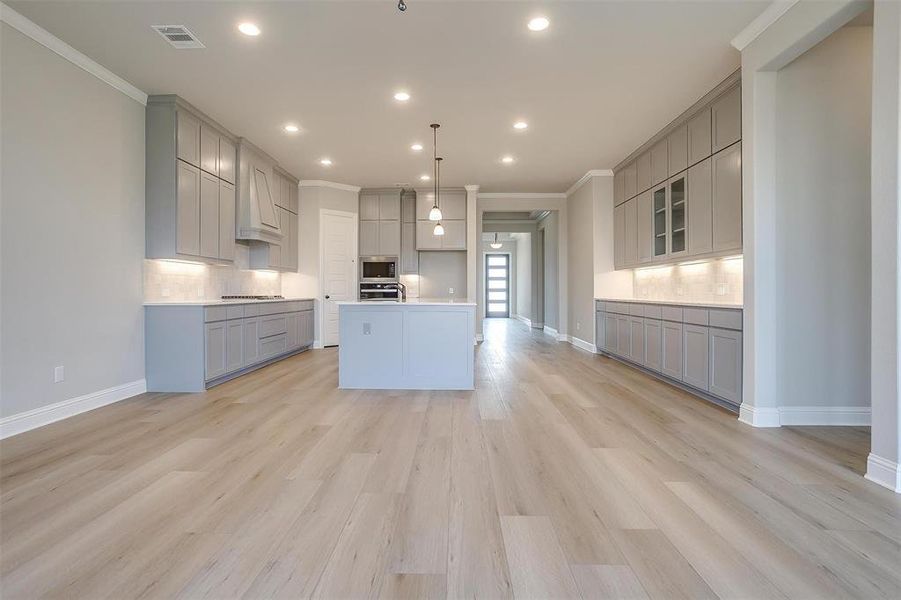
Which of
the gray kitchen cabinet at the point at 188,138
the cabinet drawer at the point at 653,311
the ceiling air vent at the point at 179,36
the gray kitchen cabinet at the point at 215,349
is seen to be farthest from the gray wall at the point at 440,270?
the ceiling air vent at the point at 179,36

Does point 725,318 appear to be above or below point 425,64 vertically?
below

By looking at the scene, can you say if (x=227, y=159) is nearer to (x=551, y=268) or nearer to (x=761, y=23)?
(x=761, y=23)

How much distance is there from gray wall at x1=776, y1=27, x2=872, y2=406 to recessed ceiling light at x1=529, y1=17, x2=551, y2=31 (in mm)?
1790

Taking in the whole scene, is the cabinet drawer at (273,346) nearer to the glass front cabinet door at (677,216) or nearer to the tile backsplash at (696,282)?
the glass front cabinet door at (677,216)

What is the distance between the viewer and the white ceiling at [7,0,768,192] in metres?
2.99

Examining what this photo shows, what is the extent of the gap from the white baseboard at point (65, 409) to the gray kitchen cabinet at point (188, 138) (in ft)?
7.64

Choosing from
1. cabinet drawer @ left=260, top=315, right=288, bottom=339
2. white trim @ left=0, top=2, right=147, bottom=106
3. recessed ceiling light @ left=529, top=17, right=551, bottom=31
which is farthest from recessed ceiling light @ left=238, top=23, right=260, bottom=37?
cabinet drawer @ left=260, top=315, right=288, bottom=339

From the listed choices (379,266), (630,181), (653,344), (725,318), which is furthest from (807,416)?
(379,266)

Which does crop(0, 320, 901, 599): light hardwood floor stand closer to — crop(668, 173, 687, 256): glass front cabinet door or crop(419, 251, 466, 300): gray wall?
crop(668, 173, 687, 256): glass front cabinet door

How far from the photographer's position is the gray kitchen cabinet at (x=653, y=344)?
4.74 metres

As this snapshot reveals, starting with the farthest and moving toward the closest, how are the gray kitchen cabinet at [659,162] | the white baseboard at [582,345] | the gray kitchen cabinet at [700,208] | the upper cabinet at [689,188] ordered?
the white baseboard at [582,345] → the gray kitchen cabinet at [659,162] → the gray kitchen cabinet at [700,208] → the upper cabinet at [689,188]

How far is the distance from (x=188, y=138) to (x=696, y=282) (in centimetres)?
589

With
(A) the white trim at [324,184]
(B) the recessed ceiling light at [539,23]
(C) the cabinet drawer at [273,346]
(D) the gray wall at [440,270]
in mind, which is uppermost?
(A) the white trim at [324,184]

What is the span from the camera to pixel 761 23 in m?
3.05
